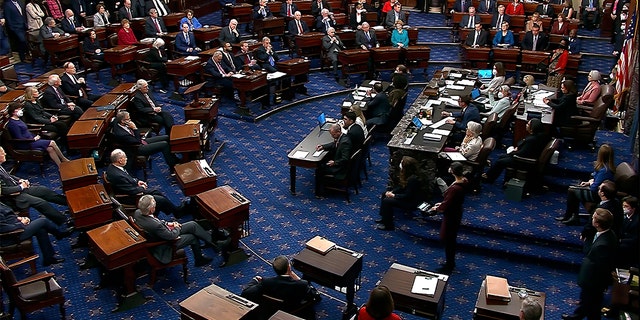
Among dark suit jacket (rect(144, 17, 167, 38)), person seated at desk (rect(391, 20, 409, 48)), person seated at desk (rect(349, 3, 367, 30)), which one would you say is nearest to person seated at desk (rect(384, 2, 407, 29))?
person seated at desk (rect(349, 3, 367, 30))

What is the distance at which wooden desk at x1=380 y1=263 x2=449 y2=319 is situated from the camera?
20.1 feet

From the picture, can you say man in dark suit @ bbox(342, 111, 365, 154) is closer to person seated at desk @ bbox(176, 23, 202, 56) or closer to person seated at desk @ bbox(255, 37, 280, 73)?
person seated at desk @ bbox(255, 37, 280, 73)

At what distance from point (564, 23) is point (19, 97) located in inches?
469

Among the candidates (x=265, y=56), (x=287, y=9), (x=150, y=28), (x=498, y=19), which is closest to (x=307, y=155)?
(x=265, y=56)

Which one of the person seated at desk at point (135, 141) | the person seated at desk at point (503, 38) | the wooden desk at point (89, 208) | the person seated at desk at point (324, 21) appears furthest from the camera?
the person seated at desk at point (324, 21)

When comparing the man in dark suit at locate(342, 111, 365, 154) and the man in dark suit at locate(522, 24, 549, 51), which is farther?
the man in dark suit at locate(522, 24, 549, 51)

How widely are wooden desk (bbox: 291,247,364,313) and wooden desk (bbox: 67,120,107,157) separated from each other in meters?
4.46

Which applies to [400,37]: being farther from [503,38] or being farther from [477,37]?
[503,38]

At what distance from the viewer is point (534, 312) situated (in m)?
5.32

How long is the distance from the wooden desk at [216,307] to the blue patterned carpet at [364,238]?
3.18ft

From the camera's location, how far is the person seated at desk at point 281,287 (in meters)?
6.29

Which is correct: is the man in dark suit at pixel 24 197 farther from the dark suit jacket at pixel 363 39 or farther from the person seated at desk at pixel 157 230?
the dark suit jacket at pixel 363 39

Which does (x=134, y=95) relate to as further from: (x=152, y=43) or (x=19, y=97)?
(x=152, y=43)

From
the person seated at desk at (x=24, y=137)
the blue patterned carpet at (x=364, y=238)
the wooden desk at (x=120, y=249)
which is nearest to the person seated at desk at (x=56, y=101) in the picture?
the person seated at desk at (x=24, y=137)
